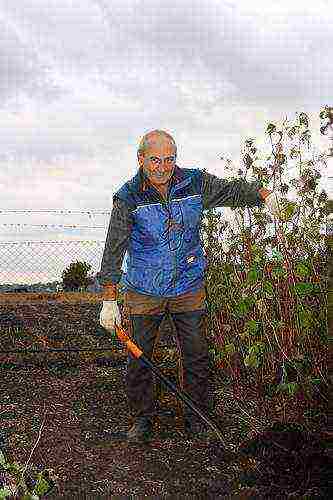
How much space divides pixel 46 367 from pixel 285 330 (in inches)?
94.4

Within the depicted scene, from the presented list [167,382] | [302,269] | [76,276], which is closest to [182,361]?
[167,382]

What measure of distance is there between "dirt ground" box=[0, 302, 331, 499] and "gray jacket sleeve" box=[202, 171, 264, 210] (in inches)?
54.8

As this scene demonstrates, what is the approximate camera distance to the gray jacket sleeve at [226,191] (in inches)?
187

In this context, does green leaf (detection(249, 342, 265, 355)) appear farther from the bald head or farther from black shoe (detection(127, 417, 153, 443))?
the bald head

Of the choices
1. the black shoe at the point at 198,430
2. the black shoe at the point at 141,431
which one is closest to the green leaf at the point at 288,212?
the black shoe at the point at 198,430

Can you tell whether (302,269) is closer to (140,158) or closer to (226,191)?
(226,191)

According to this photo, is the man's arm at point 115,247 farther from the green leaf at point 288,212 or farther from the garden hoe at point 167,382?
the green leaf at point 288,212

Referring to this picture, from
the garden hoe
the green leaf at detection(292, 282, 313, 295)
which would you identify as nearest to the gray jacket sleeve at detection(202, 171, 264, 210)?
the green leaf at detection(292, 282, 313, 295)

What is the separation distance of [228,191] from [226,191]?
0.04ft

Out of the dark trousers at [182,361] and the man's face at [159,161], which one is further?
the dark trousers at [182,361]

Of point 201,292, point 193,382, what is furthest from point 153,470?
point 201,292

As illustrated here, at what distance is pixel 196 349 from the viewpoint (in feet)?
15.8

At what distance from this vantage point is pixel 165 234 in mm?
4562

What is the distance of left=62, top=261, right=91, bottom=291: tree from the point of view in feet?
47.4
